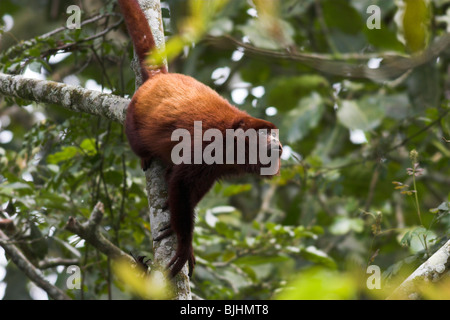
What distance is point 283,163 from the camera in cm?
544

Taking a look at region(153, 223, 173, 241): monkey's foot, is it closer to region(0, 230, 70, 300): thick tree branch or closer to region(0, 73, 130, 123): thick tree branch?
region(0, 73, 130, 123): thick tree branch

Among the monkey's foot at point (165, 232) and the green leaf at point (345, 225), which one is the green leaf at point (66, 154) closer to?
the monkey's foot at point (165, 232)

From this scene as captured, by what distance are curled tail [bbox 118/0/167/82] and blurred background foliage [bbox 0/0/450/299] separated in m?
0.24

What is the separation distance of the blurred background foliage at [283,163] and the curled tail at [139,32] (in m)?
0.24

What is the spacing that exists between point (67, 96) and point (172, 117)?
0.85 metres

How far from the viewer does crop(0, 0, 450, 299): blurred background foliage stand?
13.1 feet

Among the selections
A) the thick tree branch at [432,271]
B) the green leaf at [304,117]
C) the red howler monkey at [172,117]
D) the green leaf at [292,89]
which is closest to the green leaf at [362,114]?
the green leaf at [304,117]

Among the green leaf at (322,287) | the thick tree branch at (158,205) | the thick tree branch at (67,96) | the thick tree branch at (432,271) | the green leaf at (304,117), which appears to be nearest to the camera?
the green leaf at (322,287)

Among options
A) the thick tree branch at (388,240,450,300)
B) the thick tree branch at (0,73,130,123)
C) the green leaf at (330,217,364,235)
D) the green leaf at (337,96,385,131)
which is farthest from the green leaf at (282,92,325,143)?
the thick tree branch at (388,240,450,300)

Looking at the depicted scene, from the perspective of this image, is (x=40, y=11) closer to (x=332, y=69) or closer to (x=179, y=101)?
(x=179, y=101)

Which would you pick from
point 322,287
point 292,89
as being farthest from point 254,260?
point 322,287

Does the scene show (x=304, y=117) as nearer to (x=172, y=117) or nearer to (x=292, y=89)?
(x=292, y=89)

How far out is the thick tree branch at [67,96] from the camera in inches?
146
